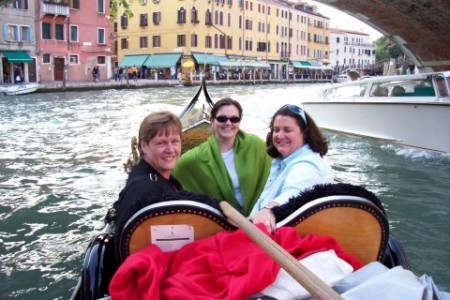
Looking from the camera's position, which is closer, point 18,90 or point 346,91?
point 346,91

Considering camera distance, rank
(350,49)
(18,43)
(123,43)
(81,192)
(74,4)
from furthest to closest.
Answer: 1. (350,49)
2. (123,43)
3. (74,4)
4. (18,43)
5. (81,192)

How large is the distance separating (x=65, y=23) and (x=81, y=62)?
1.64 meters

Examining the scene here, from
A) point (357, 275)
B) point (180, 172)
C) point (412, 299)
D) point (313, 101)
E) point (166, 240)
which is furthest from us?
point (313, 101)

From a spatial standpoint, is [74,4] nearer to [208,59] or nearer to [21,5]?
[21,5]

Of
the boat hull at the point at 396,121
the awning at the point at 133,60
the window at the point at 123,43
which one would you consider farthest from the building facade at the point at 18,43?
the boat hull at the point at 396,121

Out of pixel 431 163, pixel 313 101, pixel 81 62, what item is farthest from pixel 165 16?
pixel 431 163

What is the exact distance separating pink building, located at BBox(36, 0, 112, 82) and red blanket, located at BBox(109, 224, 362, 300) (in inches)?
758

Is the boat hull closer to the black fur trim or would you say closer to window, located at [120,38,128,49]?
the black fur trim

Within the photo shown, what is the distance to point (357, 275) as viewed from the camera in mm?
1144

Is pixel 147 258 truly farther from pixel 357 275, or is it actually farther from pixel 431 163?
pixel 431 163

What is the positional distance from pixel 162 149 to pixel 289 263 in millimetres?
672

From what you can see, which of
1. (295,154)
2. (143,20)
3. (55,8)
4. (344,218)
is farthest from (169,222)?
(143,20)

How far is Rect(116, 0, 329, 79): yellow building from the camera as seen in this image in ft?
91.9

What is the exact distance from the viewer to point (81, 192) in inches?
169
